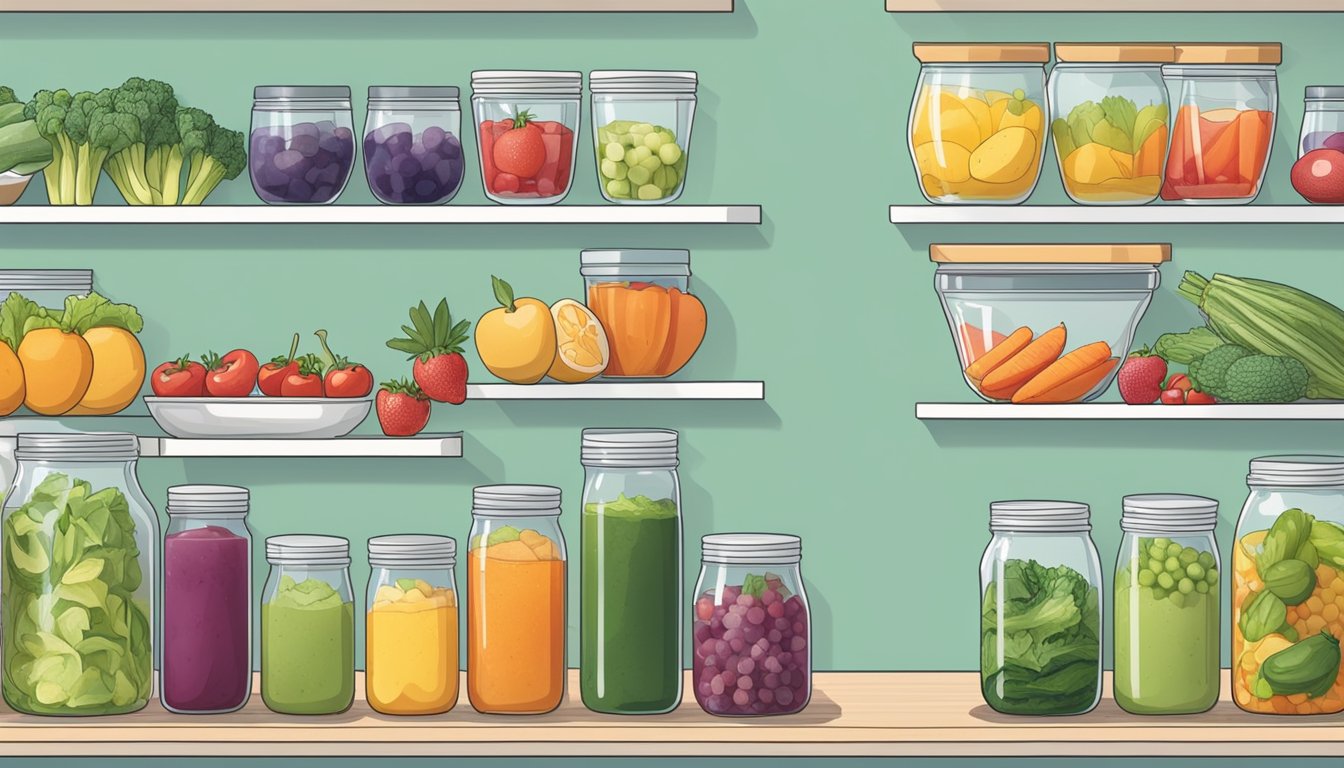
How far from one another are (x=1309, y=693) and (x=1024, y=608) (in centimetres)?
36

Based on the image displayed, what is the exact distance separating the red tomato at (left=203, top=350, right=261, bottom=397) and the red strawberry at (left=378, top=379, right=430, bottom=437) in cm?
18

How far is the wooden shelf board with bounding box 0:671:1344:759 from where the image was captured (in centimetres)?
187

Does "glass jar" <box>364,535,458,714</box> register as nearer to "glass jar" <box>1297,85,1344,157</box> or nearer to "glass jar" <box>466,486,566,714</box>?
"glass jar" <box>466,486,566,714</box>

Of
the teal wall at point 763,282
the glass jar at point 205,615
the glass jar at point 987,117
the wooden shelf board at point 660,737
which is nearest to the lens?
the wooden shelf board at point 660,737

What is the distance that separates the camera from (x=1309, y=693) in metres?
1.97

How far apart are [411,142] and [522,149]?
0.15m

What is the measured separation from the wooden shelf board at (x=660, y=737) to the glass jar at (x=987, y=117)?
696 mm

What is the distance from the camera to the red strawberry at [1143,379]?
214 centimetres

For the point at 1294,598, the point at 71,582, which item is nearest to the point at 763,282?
the point at 1294,598

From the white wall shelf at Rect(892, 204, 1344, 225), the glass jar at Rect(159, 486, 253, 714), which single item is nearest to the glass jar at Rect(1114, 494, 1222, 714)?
the white wall shelf at Rect(892, 204, 1344, 225)

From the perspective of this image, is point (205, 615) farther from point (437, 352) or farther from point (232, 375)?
point (437, 352)

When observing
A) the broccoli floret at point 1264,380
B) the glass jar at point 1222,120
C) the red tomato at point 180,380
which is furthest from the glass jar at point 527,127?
the broccoli floret at point 1264,380

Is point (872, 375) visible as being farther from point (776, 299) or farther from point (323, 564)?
point (323, 564)

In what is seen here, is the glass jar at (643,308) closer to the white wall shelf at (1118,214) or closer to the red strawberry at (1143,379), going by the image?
the white wall shelf at (1118,214)
